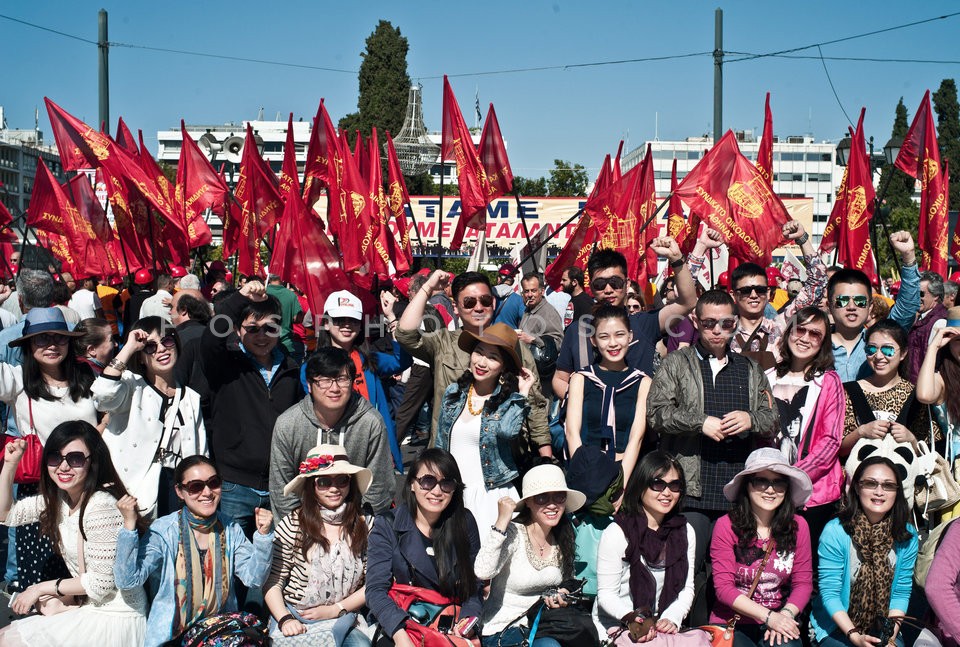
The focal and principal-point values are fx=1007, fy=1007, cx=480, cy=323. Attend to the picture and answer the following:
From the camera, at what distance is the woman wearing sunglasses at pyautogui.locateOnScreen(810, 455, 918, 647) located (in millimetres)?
4672

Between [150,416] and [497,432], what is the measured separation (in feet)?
5.91

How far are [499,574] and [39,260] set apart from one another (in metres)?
9.52

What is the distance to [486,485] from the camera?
512 centimetres

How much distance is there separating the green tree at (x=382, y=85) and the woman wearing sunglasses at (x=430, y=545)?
4597 cm

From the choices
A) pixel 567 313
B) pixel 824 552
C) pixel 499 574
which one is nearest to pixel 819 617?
pixel 824 552

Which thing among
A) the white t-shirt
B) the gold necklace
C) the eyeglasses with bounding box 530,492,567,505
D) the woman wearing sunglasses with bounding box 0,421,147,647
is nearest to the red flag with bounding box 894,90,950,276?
the gold necklace

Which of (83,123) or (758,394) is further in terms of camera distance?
(83,123)

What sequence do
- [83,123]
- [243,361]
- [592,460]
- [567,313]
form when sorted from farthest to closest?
[83,123] < [567,313] < [243,361] < [592,460]

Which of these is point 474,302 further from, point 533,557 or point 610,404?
point 533,557

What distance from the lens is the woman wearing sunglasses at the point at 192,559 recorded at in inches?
178

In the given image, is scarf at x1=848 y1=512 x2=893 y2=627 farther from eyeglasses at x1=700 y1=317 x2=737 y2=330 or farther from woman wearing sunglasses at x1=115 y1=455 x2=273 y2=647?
woman wearing sunglasses at x1=115 y1=455 x2=273 y2=647

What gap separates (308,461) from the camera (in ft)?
15.5

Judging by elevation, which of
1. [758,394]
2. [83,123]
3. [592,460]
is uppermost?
[83,123]

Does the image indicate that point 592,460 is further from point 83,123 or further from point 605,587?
point 83,123
